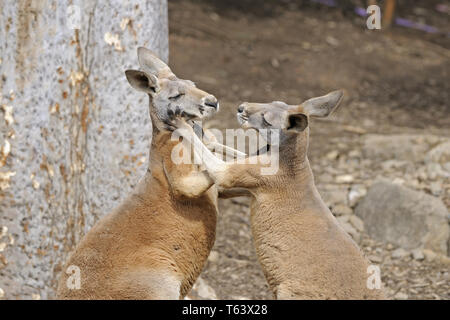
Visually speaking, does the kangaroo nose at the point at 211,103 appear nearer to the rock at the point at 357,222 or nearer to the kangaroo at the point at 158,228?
the kangaroo at the point at 158,228

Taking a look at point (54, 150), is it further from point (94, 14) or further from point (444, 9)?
point (444, 9)

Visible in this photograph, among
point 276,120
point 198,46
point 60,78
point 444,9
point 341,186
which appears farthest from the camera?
point 444,9

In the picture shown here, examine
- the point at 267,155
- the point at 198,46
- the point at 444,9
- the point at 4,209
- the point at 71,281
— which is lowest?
the point at 71,281

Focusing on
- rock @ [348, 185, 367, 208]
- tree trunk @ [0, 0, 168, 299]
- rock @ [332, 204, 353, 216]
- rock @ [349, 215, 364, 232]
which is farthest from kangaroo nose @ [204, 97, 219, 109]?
rock @ [348, 185, 367, 208]

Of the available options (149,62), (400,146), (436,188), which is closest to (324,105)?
(149,62)

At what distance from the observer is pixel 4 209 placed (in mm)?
5605

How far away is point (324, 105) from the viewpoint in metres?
4.05

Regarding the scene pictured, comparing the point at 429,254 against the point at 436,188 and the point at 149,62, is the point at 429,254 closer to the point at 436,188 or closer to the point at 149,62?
the point at 436,188

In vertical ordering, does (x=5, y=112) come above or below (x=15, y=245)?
above

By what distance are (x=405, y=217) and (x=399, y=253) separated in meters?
0.36

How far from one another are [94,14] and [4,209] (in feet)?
5.01

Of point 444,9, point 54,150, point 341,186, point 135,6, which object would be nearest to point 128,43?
point 135,6

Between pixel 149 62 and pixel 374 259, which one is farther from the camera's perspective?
pixel 374 259

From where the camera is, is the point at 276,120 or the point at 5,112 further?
the point at 5,112
